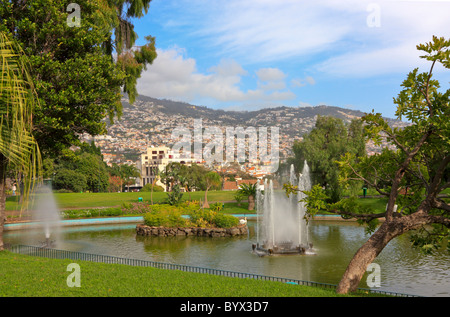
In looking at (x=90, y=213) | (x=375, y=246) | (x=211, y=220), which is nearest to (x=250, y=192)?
(x=211, y=220)

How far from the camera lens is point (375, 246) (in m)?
9.35

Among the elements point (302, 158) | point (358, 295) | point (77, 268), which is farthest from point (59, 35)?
point (302, 158)

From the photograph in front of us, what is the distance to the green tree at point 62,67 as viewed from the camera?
16.9 metres

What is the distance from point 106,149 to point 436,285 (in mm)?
196899

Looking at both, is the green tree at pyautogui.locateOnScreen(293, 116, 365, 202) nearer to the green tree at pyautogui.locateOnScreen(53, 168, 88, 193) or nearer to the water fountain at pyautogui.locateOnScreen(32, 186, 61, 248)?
the water fountain at pyautogui.locateOnScreen(32, 186, 61, 248)

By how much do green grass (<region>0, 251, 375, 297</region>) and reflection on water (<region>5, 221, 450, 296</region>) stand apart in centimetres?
618

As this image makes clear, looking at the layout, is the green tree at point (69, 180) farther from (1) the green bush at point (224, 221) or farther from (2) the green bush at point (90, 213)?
(1) the green bush at point (224, 221)

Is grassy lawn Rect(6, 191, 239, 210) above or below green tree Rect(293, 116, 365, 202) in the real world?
below

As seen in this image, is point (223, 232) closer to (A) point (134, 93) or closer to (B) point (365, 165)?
(A) point (134, 93)

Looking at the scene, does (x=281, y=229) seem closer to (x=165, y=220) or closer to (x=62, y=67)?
(x=165, y=220)

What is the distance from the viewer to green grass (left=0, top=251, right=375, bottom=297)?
378 inches

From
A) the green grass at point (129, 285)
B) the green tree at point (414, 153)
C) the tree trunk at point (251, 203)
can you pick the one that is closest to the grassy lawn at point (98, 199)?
the tree trunk at point (251, 203)

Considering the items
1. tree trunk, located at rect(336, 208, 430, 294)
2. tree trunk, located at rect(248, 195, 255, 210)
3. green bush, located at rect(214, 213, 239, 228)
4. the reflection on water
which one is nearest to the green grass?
tree trunk, located at rect(336, 208, 430, 294)

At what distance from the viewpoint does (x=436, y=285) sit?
15086mm
